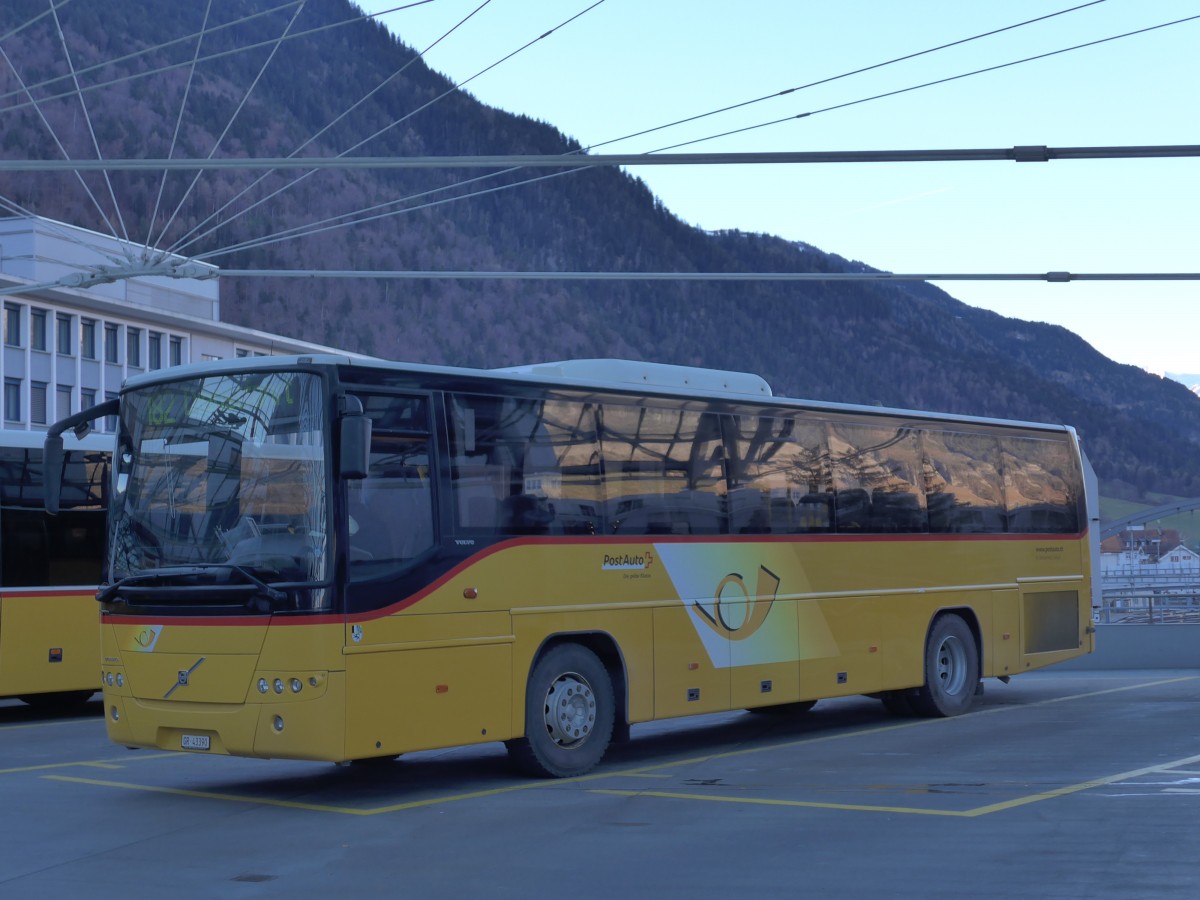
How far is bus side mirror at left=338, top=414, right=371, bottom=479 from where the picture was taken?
10953 mm

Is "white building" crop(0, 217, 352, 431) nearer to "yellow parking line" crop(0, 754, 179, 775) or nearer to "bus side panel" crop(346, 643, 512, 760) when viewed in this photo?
"yellow parking line" crop(0, 754, 179, 775)

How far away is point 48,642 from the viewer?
18.8 m

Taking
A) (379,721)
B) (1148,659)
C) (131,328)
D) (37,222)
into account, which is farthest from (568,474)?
(131,328)

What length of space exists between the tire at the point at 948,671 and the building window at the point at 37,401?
74155 mm

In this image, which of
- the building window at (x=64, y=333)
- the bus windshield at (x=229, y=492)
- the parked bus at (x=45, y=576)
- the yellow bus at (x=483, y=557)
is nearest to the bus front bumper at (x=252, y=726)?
the yellow bus at (x=483, y=557)

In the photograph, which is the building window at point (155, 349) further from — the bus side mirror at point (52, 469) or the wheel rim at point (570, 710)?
the wheel rim at point (570, 710)

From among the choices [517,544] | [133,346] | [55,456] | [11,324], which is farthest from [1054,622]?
[133,346]

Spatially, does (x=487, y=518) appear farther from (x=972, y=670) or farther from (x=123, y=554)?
(x=972, y=670)

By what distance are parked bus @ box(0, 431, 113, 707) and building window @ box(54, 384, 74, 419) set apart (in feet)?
230

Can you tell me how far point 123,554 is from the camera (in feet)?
39.5

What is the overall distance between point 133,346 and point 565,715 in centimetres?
8364

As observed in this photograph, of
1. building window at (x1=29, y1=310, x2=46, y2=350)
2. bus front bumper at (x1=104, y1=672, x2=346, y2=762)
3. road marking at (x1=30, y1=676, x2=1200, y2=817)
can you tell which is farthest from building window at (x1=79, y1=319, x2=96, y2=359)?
bus front bumper at (x1=104, y1=672, x2=346, y2=762)

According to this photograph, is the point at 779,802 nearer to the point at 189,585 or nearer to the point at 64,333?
the point at 189,585

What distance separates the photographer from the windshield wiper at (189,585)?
1112 centimetres
